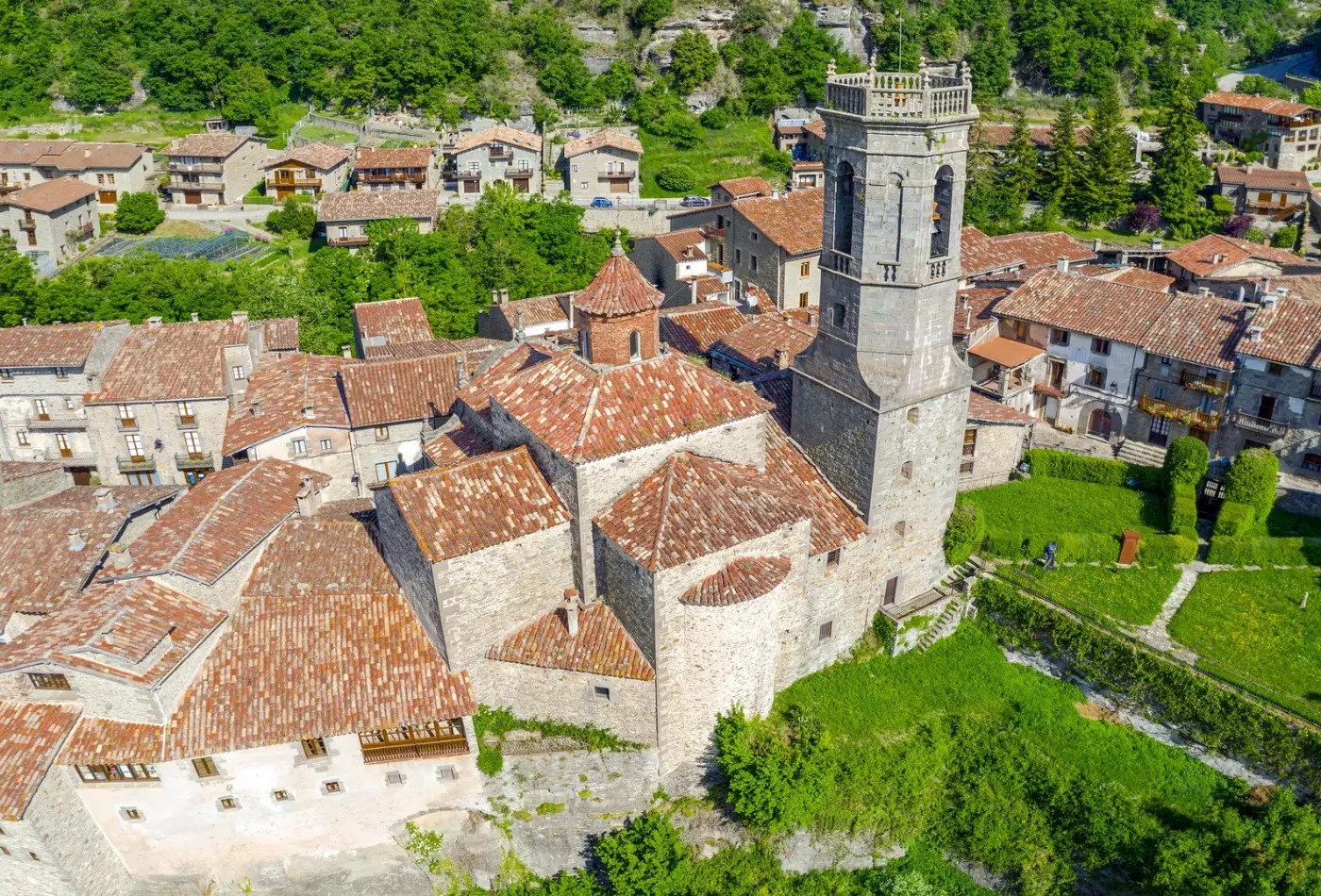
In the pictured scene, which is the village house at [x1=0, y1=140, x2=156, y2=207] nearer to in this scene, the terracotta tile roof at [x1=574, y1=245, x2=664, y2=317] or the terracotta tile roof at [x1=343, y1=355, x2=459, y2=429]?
the terracotta tile roof at [x1=343, y1=355, x2=459, y2=429]

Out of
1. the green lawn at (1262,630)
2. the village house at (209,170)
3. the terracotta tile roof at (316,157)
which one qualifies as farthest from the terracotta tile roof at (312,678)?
the village house at (209,170)

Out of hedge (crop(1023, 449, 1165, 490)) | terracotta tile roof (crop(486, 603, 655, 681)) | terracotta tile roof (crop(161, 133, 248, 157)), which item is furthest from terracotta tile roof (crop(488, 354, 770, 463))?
terracotta tile roof (crop(161, 133, 248, 157))

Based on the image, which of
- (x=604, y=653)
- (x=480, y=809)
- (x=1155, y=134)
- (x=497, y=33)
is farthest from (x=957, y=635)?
(x=497, y=33)

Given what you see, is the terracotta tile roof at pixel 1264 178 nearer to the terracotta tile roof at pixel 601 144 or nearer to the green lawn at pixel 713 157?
the green lawn at pixel 713 157

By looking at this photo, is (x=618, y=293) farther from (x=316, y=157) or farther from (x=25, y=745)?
(x=316, y=157)

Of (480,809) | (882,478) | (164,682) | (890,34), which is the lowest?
(480,809)

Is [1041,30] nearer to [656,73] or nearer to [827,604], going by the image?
[656,73]

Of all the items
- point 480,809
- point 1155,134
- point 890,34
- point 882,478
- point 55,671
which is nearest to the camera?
point 55,671
